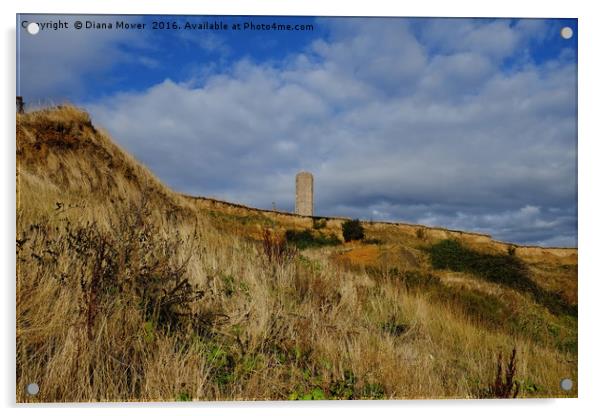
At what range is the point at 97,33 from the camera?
3.82 m

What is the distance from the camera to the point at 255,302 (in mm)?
3855

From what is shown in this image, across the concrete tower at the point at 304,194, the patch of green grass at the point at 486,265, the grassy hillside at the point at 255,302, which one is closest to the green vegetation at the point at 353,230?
the grassy hillside at the point at 255,302

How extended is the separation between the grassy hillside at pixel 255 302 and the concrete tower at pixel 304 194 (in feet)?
0.59

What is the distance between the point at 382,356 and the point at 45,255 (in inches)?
99.1

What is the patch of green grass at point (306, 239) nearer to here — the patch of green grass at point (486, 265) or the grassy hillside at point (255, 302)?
the grassy hillside at point (255, 302)

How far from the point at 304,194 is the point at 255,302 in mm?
1078

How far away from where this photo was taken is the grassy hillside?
11.0 ft

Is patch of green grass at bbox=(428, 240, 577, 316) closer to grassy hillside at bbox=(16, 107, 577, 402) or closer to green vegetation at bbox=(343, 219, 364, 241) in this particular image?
grassy hillside at bbox=(16, 107, 577, 402)

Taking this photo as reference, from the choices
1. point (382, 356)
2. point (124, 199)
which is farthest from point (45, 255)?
point (382, 356)

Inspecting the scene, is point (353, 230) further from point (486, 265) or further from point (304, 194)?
point (486, 265)

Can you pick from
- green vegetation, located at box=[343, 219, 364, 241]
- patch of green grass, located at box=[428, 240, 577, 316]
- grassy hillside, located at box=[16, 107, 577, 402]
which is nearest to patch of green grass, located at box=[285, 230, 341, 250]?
grassy hillside, located at box=[16, 107, 577, 402]

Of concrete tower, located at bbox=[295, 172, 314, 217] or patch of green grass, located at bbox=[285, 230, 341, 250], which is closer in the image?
concrete tower, located at bbox=[295, 172, 314, 217]

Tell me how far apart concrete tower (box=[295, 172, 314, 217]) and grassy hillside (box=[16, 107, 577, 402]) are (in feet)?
0.59

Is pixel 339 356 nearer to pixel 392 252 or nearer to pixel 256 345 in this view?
pixel 256 345
